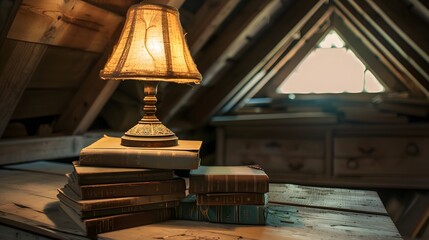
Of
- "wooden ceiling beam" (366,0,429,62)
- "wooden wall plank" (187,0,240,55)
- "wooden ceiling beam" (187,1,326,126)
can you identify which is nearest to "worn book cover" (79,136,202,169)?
"wooden wall plank" (187,0,240,55)

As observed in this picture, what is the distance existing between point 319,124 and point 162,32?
2.14 meters

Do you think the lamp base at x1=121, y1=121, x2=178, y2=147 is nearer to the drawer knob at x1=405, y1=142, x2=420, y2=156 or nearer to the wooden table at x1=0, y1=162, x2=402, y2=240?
the wooden table at x1=0, y1=162, x2=402, y2=240

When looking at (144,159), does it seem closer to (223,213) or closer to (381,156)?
(223,213)

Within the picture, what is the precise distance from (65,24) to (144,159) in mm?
738

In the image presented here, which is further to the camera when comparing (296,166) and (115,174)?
(296,166)

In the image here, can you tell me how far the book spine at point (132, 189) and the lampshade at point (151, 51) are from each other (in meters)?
0.30

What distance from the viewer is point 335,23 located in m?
3.49

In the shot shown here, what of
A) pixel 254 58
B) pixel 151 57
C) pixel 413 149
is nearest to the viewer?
pixel 151 57

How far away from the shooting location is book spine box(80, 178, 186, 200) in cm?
97

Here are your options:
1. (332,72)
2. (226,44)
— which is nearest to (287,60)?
(332,72)

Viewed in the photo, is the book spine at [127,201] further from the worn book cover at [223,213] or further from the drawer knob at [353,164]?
the drawer knob at [353,164]

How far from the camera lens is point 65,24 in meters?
1.48

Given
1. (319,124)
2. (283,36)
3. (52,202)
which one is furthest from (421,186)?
(52,202)

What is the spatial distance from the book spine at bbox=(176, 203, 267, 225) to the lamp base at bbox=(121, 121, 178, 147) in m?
0.20
